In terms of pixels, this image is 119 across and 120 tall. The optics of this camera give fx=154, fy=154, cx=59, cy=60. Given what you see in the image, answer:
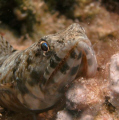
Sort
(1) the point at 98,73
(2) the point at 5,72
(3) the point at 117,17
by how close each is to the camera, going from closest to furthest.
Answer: (1) the point at 98,73, (2) the point at 5,72, (3) the point at 117,17

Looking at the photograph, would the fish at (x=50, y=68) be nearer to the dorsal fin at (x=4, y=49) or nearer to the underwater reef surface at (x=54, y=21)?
the underwater reef surface at (x=54, y=21)

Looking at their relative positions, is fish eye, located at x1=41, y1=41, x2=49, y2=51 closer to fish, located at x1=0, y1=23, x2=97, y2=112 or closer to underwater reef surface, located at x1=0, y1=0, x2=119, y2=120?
fish, located at x1=0, y1=23, x2=97, y2=112

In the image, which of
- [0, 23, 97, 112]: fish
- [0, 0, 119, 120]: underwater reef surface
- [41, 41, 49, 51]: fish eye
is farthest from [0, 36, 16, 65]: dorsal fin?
[41, 41, 49, 51]: fish eye

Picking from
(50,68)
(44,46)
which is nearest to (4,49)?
(44,46)

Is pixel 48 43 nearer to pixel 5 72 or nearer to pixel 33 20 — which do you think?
pixel 5 72

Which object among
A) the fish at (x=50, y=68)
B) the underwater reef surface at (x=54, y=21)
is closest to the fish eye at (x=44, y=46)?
the fish at (x=50, y=68)

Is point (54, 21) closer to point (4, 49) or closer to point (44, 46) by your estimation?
point (4, 49)

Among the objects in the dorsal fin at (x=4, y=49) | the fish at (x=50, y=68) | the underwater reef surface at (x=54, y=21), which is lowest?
the underwater reef surface at (x=54, y=21)

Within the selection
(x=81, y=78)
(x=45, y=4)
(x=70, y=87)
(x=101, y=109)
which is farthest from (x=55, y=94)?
(x=45, y=4)
